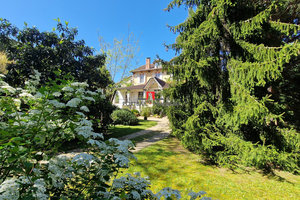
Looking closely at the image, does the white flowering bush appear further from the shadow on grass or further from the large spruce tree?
the shadow on grass

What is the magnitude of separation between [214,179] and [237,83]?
3.04 meters

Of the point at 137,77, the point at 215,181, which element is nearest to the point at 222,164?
the point at 215,181

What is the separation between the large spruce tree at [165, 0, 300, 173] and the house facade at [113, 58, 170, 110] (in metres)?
14.1

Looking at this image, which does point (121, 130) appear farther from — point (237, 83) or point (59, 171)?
point (59, 171)

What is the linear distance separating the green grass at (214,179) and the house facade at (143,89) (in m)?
14.9

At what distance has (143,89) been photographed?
2475 cm

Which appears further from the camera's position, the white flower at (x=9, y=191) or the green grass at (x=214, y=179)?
the green grass at (x=214, y=179)

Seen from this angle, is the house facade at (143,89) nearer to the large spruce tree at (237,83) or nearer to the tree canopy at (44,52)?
the tree canopy at (44,52)

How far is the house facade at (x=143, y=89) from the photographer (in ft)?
74.9

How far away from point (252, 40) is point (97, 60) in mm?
7407

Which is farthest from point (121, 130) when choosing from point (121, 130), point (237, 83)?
point (237, 83)

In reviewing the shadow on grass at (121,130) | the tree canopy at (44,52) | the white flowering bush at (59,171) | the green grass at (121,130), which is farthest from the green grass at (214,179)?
the tree canopy at (44,52)

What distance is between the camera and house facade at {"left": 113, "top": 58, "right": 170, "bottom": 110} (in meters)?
22.8

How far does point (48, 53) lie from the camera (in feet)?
20.0
